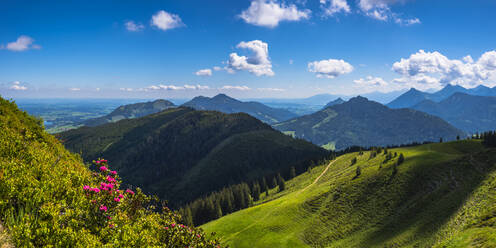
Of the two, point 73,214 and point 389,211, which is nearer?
point 73,214

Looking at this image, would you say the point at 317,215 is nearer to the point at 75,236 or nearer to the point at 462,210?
the point at 462,210

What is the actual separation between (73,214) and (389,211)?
96763 millimetres

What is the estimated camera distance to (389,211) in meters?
82.6

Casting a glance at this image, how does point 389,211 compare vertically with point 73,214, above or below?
below

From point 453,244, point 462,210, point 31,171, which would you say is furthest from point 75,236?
point 462,210

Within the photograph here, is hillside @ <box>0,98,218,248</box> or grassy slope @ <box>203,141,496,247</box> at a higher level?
hillside @ <box>0,98,218,248</box>

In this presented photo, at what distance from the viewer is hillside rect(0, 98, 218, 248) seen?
1164cm

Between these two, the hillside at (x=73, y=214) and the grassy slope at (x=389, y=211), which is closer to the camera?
the hillside at (x=73, y=214)

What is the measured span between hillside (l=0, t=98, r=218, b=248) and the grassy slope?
2161 inches

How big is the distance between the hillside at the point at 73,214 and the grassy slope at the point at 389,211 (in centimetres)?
5490

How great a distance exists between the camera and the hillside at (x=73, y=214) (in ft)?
38.2

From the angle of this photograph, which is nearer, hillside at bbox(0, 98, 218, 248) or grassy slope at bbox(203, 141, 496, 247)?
hillside at bbox(0, 98, 218, 248)

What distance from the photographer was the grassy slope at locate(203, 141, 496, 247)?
200 feet

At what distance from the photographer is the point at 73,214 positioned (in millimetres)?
13336
